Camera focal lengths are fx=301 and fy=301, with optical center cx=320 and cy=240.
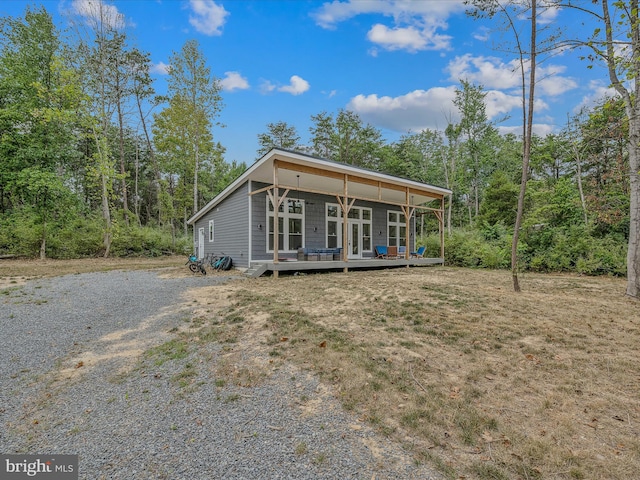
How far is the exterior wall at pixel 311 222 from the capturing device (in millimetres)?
10578

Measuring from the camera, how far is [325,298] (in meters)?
6.33

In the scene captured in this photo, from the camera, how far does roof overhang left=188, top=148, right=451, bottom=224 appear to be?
30.6 feet

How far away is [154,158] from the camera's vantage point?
77.9 ft

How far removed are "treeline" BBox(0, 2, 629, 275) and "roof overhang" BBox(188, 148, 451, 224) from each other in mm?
4265

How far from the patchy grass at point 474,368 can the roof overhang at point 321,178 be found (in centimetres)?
462

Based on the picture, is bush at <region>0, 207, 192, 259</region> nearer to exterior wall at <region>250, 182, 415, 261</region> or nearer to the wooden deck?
exterior wall at <region>250, 182, 415, 261</region>

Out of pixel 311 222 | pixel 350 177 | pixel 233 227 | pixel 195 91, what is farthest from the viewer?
pixel 195 91

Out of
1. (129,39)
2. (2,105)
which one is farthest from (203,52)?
(2,105)

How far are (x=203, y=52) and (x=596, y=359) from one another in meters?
22.4

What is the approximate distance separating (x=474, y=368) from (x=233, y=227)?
10.1 meters

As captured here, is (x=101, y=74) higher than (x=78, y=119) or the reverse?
higher

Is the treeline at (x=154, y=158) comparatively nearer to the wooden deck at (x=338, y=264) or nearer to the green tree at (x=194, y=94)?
the green tree at (x=194, y=94)

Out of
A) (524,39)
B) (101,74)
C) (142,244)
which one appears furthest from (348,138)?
(524,39)

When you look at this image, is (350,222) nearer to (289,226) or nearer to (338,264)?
(289,226)
